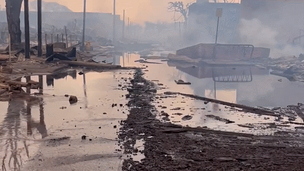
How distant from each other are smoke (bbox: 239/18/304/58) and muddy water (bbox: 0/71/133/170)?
3607cm

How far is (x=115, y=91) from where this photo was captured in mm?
14320

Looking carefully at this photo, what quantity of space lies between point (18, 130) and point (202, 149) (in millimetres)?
3762

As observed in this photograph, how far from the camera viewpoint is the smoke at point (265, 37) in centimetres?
4538

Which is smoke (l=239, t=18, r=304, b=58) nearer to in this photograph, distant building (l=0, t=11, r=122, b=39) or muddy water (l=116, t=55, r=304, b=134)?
muddy water (l=116, t=55, r=304, b=134)

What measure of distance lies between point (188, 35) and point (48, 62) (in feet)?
150

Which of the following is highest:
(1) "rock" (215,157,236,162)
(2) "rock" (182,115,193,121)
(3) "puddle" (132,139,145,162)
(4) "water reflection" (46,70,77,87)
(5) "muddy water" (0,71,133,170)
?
(1) "rock" (215,157,236,162)

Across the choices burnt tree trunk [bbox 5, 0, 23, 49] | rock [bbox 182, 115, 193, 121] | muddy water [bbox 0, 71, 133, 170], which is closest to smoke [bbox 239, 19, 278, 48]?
burnt tree trunk [bbox 5, 0, 23, 49]

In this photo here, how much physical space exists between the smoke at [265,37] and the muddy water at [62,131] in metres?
36.1

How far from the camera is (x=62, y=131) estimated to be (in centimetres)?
801

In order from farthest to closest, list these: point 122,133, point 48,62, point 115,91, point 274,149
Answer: point 48,62
point 115,91
point 122,133
point 274,149

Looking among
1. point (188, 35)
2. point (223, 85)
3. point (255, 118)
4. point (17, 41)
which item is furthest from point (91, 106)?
point (188, 35)

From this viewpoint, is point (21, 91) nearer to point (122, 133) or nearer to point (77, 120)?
point (77, 120)

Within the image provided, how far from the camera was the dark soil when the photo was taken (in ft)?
19.4

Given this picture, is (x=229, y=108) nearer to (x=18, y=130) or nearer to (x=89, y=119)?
(x=89, y=119)
